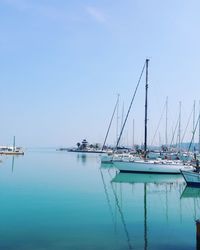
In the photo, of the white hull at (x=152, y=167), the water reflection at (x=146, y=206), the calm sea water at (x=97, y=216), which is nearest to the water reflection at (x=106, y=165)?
the white hull at (x=152, y=167)

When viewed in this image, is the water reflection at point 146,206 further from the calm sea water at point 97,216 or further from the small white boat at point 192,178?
the small white boat at point 192,178

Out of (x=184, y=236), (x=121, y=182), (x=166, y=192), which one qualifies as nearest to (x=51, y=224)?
(x=184, y=236)

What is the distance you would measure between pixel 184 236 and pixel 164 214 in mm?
6195

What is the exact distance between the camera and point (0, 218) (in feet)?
76.1

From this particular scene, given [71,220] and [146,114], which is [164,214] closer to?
[71,220]

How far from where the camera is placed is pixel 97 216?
2455 centimetres

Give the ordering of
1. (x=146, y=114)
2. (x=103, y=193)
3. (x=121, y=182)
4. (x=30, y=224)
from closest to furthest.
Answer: (x=30, y=224) → (x=103, y=193) → (x=121, y=182) → (x=146, y=114)

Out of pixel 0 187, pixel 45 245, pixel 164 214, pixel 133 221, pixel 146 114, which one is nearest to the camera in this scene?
pixel 45 245

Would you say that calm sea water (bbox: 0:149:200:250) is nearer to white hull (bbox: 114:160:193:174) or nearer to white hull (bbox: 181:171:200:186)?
white hull (bbox: 181:171:200:186)

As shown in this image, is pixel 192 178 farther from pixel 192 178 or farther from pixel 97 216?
pixel 97 216

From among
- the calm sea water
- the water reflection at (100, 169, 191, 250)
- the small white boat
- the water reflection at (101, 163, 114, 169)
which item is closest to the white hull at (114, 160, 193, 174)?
the water reflection at (100, 169, 191, 250)

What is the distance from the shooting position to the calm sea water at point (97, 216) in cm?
1800

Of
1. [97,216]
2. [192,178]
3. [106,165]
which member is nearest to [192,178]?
[192,178]

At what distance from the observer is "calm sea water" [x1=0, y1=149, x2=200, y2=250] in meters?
18.0
